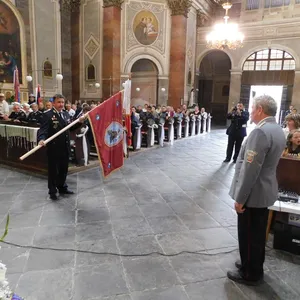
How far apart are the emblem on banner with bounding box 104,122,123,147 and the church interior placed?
0.02m

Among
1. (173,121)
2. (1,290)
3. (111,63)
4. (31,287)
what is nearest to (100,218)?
(31,287)

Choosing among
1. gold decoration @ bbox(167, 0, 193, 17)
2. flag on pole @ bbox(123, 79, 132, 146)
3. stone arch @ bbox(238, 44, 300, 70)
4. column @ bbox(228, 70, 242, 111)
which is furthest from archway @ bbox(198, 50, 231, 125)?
flag on pole @ bbox(123, 79, 132, 146)

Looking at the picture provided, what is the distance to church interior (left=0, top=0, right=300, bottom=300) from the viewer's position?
2.64 metres

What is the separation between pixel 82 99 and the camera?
16.7 meters

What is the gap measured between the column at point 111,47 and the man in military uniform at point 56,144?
36.8 ft

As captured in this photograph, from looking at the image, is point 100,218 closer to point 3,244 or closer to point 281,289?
point 3,244

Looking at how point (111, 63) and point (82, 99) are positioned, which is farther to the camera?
point (82, 99)

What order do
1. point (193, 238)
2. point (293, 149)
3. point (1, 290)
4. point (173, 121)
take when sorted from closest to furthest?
point (1, 290) → point (193, 238) → point (293, 149) → point (173, 121)

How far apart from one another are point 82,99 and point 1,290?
16213 millimetres

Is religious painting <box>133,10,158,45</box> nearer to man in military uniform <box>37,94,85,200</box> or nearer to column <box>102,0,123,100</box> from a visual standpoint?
column <box>102,0,123,100</box>

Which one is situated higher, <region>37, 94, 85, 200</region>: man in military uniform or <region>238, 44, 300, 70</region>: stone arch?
<region>238, 44, 300, 70</region>: stone arch

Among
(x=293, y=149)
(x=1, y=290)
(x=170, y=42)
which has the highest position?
(x=170, y=42)

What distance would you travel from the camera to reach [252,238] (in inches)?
98.7

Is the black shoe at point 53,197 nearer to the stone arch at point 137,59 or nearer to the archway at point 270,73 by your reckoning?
the stone arch at point 137,59
